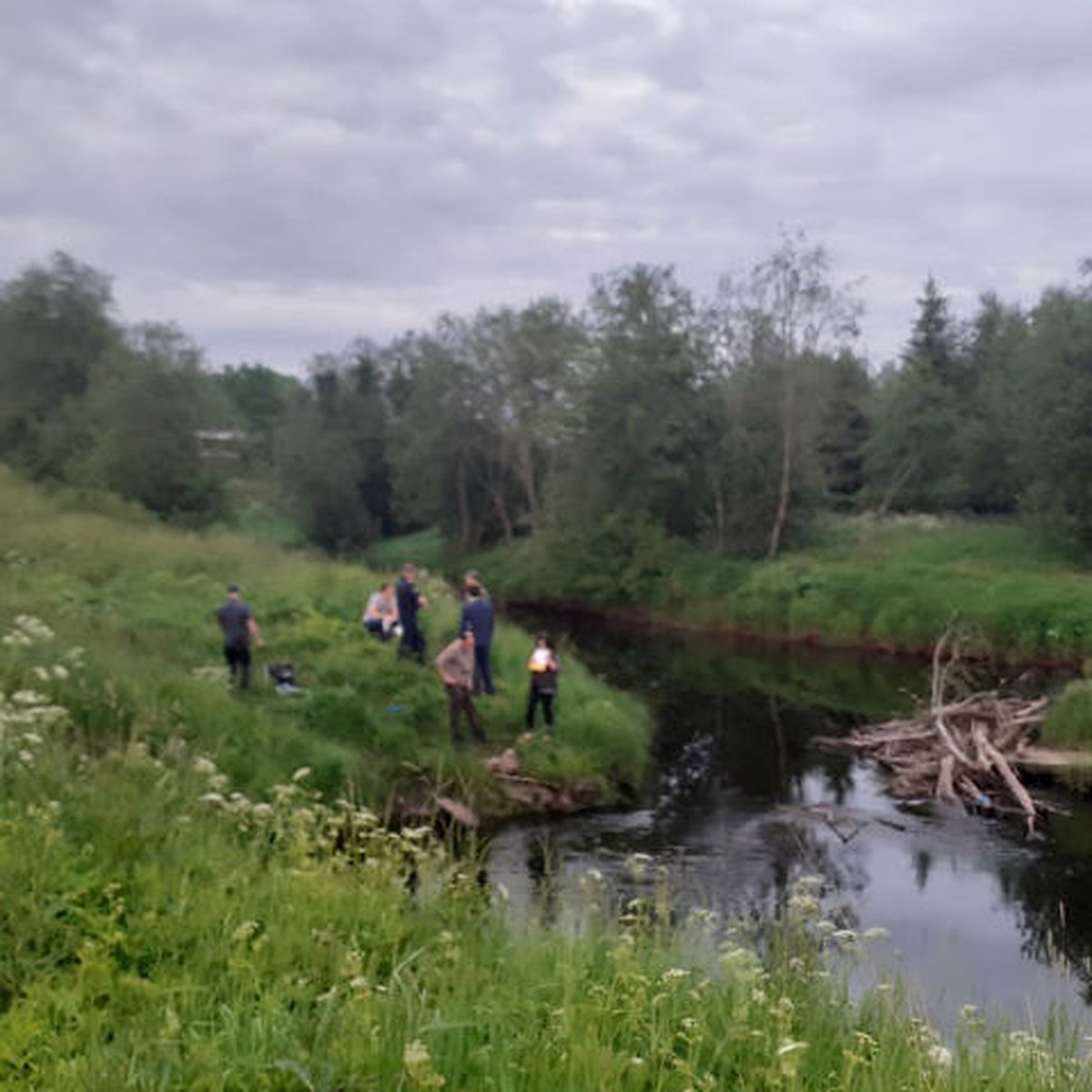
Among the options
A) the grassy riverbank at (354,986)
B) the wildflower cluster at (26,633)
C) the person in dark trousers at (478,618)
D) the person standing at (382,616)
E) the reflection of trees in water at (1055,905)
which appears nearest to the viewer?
the grassy riverbank at (354,986)

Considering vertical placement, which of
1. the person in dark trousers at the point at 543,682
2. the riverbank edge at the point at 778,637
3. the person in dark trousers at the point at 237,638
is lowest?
the riverbank edge at the point at 778,637

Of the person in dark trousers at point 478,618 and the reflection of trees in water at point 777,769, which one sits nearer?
the reflection of trees in water at point 777,769

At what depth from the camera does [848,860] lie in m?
15.0

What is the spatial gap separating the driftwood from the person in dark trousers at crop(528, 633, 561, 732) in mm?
5755

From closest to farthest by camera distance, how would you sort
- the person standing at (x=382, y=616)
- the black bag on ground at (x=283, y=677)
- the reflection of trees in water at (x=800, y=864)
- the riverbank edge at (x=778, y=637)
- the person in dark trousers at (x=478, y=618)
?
the reflection of trees in water at (x=800, y=864) < the black bag on ground at (x=283, y=677) < the person in dark trousers at (x=478, y=618) < the person standing at (x=382, y=616) < the riverbank edge at (x=778, y=637)

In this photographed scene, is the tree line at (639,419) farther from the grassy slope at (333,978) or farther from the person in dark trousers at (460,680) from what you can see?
the grassy slope at (333,978)

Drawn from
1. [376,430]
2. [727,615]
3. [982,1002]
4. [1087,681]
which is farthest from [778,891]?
[376,430]

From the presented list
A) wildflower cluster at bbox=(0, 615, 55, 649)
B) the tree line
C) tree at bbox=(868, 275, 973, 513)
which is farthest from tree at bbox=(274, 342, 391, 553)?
wildflower cluster at bbox=(0, 615, 55, 649)

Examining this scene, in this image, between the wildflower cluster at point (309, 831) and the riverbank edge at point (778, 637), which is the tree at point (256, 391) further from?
the wildflower cluster at point (309, 831)

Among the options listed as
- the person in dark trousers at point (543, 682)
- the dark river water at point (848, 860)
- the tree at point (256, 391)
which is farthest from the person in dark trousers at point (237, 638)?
the tree at point (256, 391)

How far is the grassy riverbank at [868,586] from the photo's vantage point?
34281 mm

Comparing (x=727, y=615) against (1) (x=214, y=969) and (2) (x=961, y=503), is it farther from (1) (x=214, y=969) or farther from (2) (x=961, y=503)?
(1) (x=214, y=969)

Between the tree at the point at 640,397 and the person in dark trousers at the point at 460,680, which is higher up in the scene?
the tree at the point at 640,397

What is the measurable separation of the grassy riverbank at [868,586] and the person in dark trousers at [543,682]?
1386 centimetres
